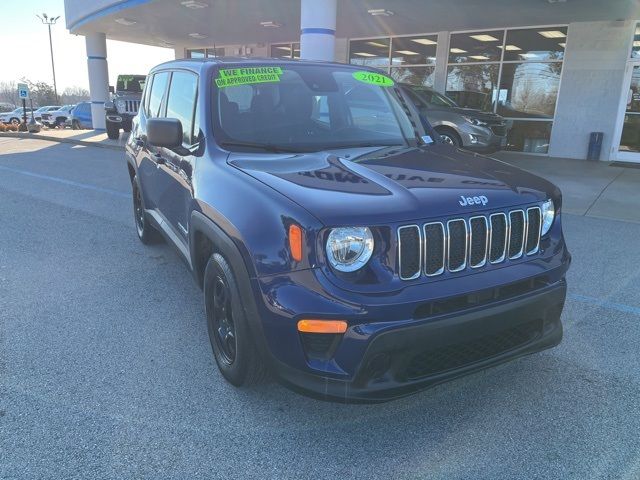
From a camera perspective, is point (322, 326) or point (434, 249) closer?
point (322, 326)

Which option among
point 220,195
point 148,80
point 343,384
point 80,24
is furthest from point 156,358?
point 80,24

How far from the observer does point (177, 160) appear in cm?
362

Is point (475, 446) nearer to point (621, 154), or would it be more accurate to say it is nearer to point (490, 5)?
point (490, 5)

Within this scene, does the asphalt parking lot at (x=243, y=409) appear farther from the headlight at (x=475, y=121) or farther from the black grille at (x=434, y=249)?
the headlight at (x=475, y=121)

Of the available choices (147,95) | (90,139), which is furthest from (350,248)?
(90,139)

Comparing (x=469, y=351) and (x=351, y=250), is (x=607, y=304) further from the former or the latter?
(x=351, y=250)

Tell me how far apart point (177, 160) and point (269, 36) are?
16764 mm

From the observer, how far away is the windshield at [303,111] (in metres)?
3.27

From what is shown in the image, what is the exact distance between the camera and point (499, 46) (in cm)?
1448

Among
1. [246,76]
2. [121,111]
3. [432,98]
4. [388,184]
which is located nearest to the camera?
[388,184]

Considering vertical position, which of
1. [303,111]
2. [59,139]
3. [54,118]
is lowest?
[54,118]

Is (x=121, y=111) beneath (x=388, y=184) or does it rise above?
beneath

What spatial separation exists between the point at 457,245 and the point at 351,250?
53cm

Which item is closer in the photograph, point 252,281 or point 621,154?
point 252,281
